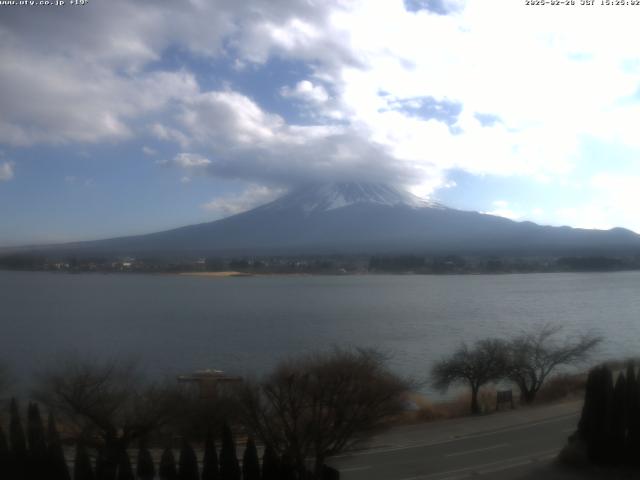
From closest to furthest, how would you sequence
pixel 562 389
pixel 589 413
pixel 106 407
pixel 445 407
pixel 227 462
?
pixel 227 462 < pixel 106 407 < pixel 589 413 < pixel 445 407 < pixel 562 389

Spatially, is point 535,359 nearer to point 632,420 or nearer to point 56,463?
point 632,420

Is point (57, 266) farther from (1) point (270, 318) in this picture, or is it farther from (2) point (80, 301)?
(1) point (270, 318)

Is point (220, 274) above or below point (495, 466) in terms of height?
above

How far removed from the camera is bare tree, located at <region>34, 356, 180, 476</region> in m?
5.26

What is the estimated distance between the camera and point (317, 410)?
17.3 feet

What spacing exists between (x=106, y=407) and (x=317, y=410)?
1747 mm

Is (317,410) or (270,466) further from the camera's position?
(317,410)

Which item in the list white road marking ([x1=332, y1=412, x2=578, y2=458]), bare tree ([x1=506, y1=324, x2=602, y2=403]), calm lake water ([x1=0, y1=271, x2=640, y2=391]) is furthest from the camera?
calm lake water ([x1=0, y1=271, x2=640, y2=391])

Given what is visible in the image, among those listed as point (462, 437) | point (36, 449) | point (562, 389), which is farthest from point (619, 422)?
point (36, 449)

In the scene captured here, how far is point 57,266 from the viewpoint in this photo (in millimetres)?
31734

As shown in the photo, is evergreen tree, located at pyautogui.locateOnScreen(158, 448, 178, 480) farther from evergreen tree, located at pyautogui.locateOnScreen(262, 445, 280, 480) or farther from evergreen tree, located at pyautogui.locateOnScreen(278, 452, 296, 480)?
evergreen tree, located at pyautogui.locateOnScreen(278, 452, 296, 480)

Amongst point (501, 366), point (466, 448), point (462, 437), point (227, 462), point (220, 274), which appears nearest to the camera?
point (227, 462)

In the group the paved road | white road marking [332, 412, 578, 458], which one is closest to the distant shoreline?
the paved road

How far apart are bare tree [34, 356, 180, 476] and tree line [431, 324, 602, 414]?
5.16 meters
